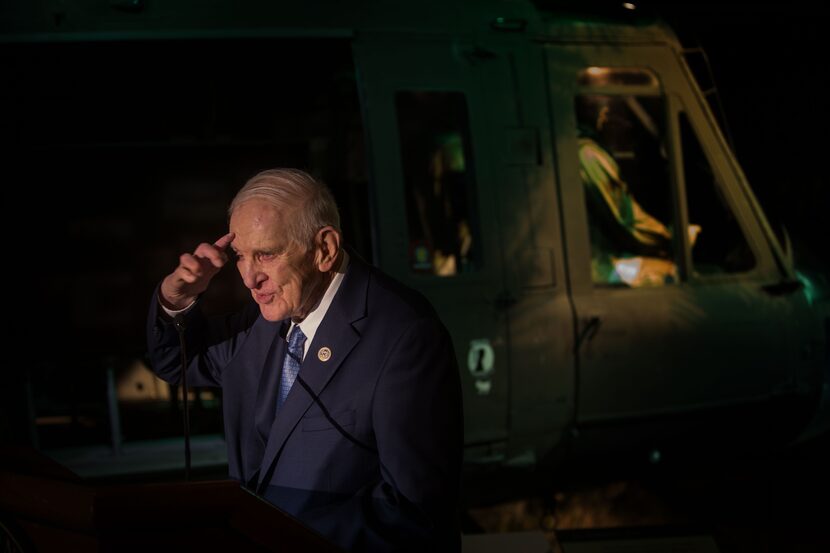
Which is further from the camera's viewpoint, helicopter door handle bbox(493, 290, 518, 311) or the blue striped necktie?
helicopter door handle bbox(493, 290, 518, 311)

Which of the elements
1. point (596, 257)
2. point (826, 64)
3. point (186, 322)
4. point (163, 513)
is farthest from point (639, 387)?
point (826, 64)

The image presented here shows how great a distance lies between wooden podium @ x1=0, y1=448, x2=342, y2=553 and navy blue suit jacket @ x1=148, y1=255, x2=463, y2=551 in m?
0.30

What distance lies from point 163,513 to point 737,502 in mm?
4536

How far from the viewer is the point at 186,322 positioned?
7.84 ft

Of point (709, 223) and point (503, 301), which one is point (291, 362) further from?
point (709, 223)

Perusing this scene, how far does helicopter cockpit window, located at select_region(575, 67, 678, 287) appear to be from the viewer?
4348mm

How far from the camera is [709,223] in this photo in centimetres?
471

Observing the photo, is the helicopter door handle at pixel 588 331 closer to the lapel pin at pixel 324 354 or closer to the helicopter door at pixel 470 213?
the helicopter door at pixel 470 213

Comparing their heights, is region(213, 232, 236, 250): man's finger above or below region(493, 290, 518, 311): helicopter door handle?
above

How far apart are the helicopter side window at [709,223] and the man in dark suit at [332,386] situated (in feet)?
10.0

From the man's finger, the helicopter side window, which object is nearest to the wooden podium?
the man's finger

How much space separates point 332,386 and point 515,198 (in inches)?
89.4

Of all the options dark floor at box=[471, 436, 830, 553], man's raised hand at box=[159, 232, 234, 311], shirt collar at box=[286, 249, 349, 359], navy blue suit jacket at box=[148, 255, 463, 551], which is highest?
man's raised hand at box=[159, 232, 234, 311]

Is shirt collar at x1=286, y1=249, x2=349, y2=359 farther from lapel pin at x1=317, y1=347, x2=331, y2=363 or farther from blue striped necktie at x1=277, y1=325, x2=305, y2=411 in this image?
lapel pin at x1=317, y1=347, x2=331, y2=363
